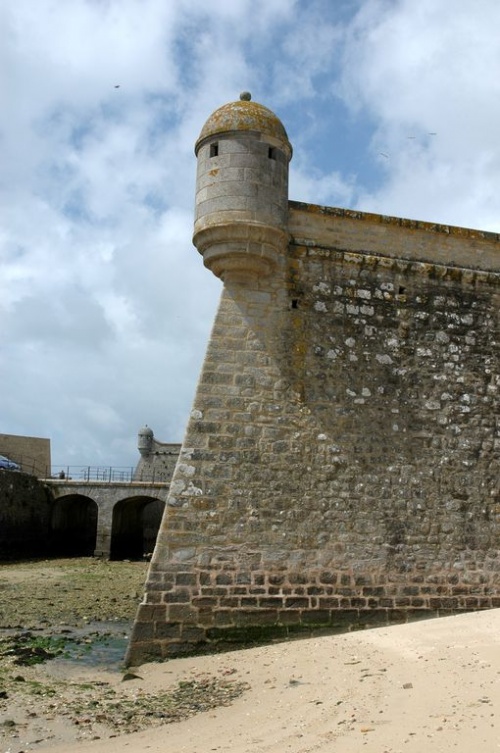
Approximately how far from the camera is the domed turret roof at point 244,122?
9.19 m

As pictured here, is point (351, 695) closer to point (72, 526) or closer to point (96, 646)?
point (96, 646)

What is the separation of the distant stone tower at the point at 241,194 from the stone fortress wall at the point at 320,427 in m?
0.02

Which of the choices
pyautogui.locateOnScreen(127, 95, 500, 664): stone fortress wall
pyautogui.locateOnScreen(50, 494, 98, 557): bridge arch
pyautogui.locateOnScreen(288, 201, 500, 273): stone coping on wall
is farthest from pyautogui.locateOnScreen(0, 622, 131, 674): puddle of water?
Answer: pyautogui.locateOnScreen(50, 494, 98, 557): bridge arch

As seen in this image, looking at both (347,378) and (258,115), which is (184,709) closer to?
(347,378)

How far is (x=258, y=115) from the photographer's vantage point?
9281 millimetres

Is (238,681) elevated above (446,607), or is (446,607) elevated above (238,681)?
(446,607)

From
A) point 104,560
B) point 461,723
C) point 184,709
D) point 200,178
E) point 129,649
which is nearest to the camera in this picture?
point 461,723

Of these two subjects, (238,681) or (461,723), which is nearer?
(461,723)

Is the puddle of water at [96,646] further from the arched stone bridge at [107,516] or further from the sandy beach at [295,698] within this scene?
the arched stone bridge at [107,516]

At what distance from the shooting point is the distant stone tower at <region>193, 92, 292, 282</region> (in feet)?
29.5

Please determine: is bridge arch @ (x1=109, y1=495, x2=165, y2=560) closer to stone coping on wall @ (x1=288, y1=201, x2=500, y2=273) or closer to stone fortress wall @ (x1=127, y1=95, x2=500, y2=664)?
stone fortress wall @ (x1=127, y1=95, x2=500, y2=664)

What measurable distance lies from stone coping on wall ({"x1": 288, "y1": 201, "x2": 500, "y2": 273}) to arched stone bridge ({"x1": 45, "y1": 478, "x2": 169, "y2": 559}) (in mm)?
22192

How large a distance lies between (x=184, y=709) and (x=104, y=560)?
2399 centimetres

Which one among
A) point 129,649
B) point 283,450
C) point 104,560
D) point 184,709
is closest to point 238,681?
point 184,709
